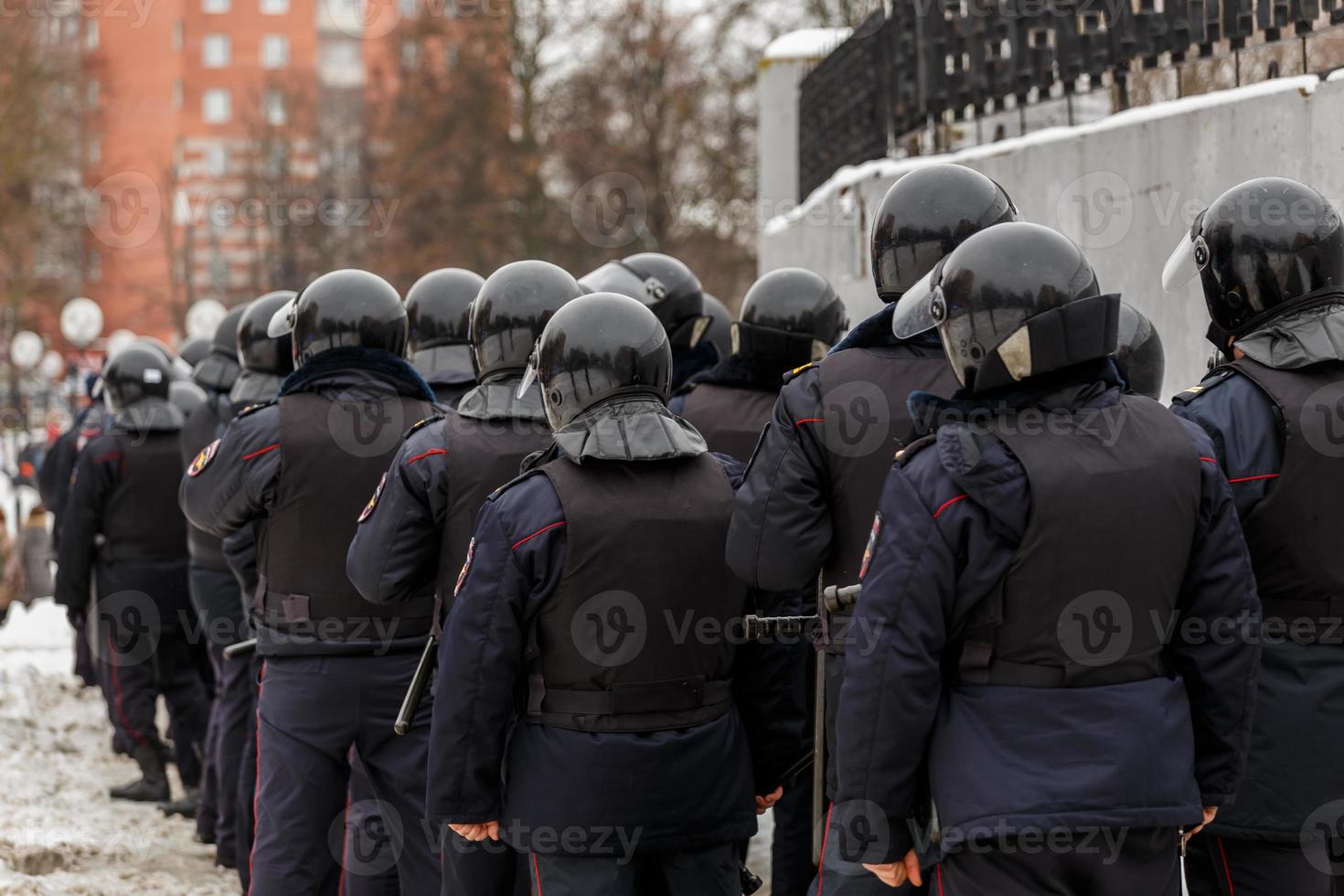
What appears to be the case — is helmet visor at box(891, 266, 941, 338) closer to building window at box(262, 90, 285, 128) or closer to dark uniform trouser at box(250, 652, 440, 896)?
dark uniform trouser at box(250, 652, 440, 896)

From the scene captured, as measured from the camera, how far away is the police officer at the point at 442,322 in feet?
20.7

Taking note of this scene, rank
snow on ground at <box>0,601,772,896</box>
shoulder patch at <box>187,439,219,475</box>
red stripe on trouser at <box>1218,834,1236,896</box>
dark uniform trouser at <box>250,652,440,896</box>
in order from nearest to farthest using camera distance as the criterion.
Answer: red stripe on trouser at <box>1218,834,1236,896</box>, dark uniform trouser at <box>250,652,440,896</box>, shoulder patch at <box>187,439,219,475</box>, snow on ground at <box>0,601,772,896</box>

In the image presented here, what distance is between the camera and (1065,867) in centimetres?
314

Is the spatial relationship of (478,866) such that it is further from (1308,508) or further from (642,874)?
(1308,508)

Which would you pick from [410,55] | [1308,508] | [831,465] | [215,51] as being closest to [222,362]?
[831,465]

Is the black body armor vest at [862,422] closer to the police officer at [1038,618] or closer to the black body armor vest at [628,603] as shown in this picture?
the black body armor vest at [628,603]

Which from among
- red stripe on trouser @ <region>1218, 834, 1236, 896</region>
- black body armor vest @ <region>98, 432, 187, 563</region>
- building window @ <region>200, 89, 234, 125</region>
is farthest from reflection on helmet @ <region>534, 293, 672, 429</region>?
building window @ <region>200, 89, 234, 125</region>

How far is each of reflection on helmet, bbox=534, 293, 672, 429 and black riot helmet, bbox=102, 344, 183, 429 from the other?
5.18 m

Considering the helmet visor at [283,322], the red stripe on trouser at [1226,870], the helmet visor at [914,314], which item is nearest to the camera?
the helmet visor at [914,314]

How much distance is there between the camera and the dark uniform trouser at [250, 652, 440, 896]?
5082mm

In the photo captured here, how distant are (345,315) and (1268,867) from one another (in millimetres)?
3382

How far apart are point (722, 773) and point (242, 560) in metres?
2.97

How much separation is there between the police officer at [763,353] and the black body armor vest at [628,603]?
63.2 inches

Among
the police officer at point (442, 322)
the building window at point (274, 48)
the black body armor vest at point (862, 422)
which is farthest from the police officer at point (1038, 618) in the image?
the building window at point (274, 48)
